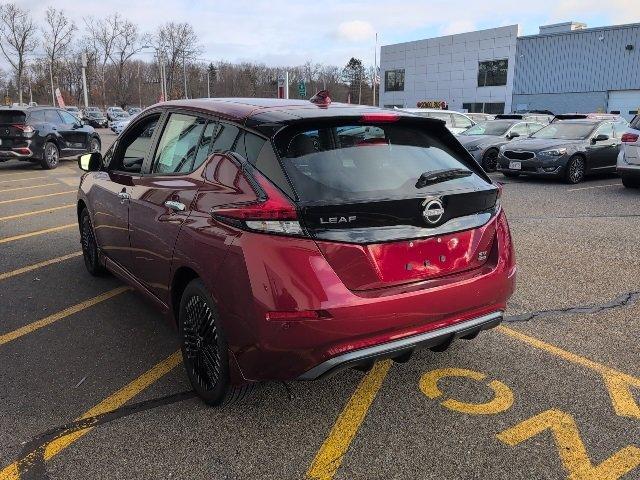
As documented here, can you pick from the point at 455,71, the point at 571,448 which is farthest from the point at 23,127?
the point at 455,71

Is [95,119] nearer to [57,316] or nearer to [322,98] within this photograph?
[57,316]

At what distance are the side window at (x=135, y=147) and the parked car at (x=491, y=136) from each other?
35.0 feet

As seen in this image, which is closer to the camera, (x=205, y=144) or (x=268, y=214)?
(x=268, y=214)

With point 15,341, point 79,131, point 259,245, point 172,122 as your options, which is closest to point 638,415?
point 259,245

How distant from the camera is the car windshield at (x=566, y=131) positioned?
13305 millimetres

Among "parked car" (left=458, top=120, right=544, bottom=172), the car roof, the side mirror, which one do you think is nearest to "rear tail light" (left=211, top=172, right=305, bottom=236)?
the car roof

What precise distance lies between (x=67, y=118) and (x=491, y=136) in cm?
1241

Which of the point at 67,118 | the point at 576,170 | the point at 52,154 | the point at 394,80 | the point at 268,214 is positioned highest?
the point at 394,80

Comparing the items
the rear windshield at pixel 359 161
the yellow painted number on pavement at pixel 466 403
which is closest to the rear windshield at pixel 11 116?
the rear windshield at pixel 359 161

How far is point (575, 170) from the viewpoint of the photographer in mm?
12734

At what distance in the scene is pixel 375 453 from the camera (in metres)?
2.69

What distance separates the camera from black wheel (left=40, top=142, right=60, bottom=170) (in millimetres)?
15242

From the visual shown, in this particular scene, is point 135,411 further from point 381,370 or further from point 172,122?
point 172,122

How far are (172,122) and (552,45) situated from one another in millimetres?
45650
